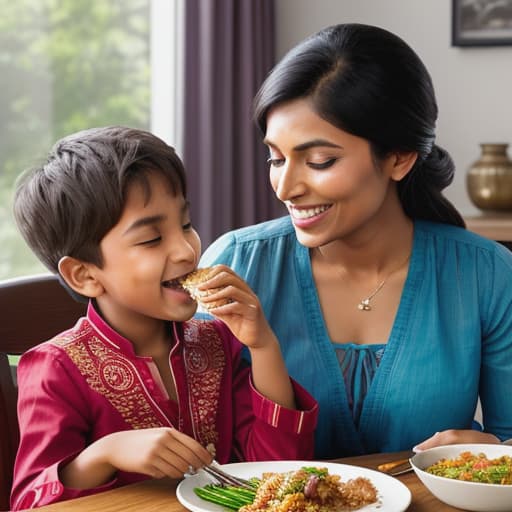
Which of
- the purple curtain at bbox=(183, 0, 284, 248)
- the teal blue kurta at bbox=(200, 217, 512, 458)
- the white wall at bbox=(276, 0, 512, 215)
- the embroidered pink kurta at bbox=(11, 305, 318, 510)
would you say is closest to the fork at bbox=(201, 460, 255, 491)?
the embroidered pink kurta at bbox=(11, 305, 318, 510)

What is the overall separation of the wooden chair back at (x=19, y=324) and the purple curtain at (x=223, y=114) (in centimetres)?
179

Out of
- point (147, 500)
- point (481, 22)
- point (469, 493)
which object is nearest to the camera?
point (469, 493)

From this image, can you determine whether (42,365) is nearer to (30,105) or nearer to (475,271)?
(475,271)

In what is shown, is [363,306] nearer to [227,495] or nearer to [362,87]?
[362,87]

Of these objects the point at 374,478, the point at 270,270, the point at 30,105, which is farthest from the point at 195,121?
the point at 374,478

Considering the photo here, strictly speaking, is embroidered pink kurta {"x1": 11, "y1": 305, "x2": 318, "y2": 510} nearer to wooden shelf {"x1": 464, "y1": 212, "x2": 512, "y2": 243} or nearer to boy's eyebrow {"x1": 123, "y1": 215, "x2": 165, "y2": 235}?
boy's eyebrow {"x1": 123, "y1": 215, "x2": 165, "y2": 235}

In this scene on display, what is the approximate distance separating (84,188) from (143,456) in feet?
1.51

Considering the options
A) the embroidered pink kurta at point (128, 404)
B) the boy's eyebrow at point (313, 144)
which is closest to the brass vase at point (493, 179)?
the boy's eyebrow at point (313, 144)

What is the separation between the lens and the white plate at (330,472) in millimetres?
1369

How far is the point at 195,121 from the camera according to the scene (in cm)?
376

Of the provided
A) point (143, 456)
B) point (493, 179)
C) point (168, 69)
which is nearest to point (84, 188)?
point (143, 456)

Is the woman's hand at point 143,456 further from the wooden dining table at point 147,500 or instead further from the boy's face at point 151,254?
the boy's face at point 151,254

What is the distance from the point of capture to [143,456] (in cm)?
145

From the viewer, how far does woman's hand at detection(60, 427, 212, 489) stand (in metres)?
1.45
